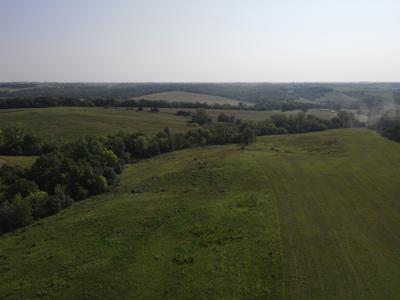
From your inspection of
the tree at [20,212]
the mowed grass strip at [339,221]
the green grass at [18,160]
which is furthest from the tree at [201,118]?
the tree at [20,212]

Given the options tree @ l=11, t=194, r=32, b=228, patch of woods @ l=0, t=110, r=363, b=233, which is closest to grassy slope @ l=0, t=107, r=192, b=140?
patch of woods @ l=0, t=110, r=363, b=233

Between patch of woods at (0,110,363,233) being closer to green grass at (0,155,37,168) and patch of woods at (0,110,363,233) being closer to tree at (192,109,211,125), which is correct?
green grass at (0,155,37,168)

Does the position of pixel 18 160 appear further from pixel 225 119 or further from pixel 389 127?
pixel 389 127

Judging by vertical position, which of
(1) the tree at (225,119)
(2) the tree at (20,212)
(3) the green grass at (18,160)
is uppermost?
(2) the tree at (20,212)

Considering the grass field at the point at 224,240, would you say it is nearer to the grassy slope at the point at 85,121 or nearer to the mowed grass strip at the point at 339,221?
the mowed grass strip at the point at 339,221

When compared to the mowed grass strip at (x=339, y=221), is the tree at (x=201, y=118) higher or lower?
lower

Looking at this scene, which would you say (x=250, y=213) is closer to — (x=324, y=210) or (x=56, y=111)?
(x=324, y=210)

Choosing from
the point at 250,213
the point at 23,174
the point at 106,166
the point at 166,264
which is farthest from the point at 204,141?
the point at 166,264
